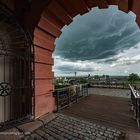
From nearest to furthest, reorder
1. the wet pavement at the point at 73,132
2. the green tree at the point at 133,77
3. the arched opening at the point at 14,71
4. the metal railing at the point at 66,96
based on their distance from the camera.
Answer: the wet pavement at the point at 73,132 < the arched opening at the point at 14,71 < the metal railing at the point at 66,96 < the green tree at the point at 133,77

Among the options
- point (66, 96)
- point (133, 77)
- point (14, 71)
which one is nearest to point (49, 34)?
point (14, 71)

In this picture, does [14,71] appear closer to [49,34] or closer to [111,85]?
[49,34]

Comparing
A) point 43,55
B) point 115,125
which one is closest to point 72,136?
point 115,125

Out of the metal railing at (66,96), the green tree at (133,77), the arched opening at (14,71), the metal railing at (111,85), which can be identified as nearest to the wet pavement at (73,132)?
the arched opening at (14,71)

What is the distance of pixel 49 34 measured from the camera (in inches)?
239

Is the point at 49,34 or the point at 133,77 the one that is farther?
the point at 133,77

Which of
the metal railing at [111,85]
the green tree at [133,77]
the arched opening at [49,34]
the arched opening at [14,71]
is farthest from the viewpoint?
the green tree at [133,77]

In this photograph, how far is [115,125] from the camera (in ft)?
16.3

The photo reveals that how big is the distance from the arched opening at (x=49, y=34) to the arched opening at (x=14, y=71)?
11.5 inches

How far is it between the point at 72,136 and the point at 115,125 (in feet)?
5.11

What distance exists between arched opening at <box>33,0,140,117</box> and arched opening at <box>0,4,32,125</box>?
0.29 metres

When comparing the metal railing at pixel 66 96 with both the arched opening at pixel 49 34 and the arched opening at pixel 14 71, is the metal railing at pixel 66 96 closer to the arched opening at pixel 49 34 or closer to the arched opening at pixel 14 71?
the arched opening at pixel 49 34

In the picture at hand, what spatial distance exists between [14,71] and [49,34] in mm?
1781

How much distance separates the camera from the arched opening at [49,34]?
5305 mm
